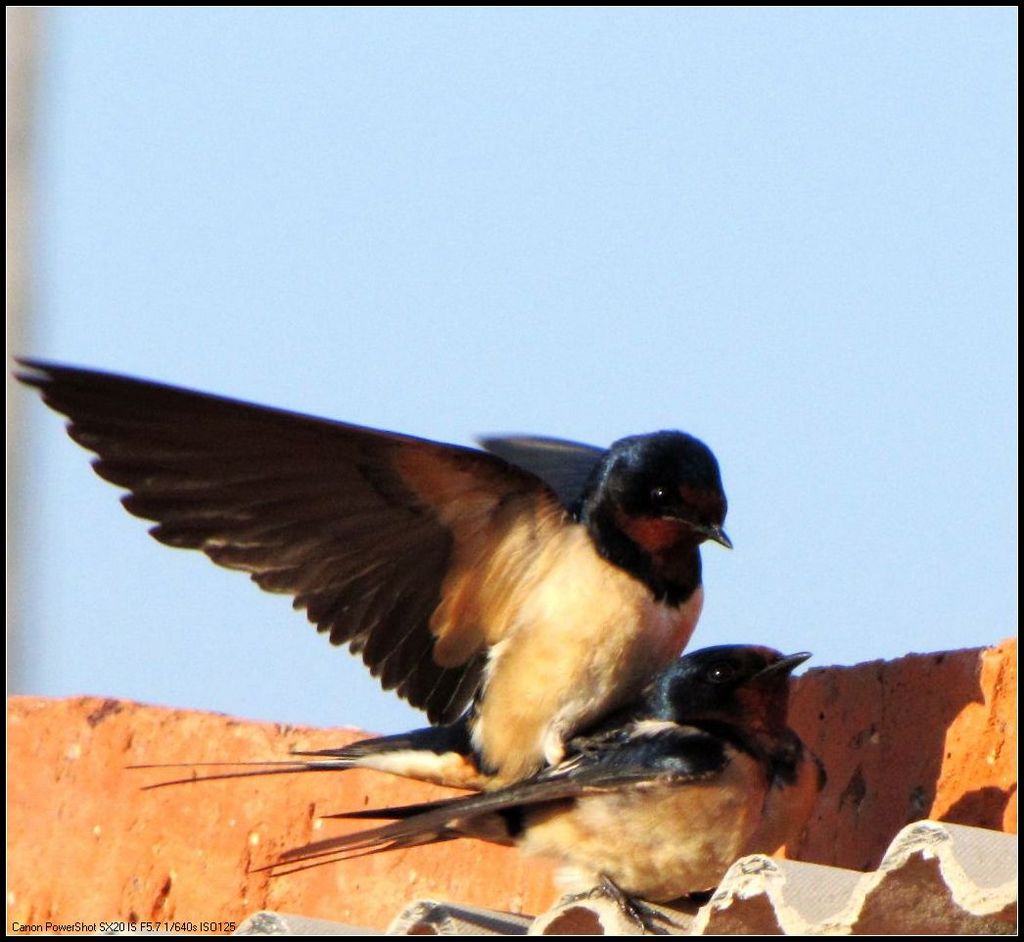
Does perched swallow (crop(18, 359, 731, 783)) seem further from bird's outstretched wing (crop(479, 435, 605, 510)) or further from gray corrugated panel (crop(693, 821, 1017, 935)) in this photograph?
gray corrugated panel (crop(693, 821, 1017, 935))

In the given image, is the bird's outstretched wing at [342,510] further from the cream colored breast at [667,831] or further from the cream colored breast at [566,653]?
the cream colored breast at [667,831]

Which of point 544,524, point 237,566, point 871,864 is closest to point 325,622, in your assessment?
point 237,566

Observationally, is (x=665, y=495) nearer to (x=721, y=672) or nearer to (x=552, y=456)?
(x=721, y=672)

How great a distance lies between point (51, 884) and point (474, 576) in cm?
81

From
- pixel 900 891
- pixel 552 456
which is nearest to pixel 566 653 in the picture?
pixel 552 456

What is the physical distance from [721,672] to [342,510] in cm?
57

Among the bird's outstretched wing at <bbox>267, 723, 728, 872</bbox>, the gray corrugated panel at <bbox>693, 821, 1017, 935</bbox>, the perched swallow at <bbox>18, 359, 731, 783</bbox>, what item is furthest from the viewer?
the perched swallow at <bbox>18, 359, 731, 783</bbox>

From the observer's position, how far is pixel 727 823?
2.39 meters

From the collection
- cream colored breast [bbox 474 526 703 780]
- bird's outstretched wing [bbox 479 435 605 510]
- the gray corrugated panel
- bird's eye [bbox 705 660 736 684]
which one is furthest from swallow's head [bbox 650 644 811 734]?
the gray corrugated panel

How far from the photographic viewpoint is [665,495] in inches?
108

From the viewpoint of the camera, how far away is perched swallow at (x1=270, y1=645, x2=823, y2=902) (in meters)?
2.40

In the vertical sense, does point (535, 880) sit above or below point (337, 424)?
below

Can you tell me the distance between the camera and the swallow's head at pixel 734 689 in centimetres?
253

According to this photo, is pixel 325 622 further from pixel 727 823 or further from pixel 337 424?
pixel 727 823
